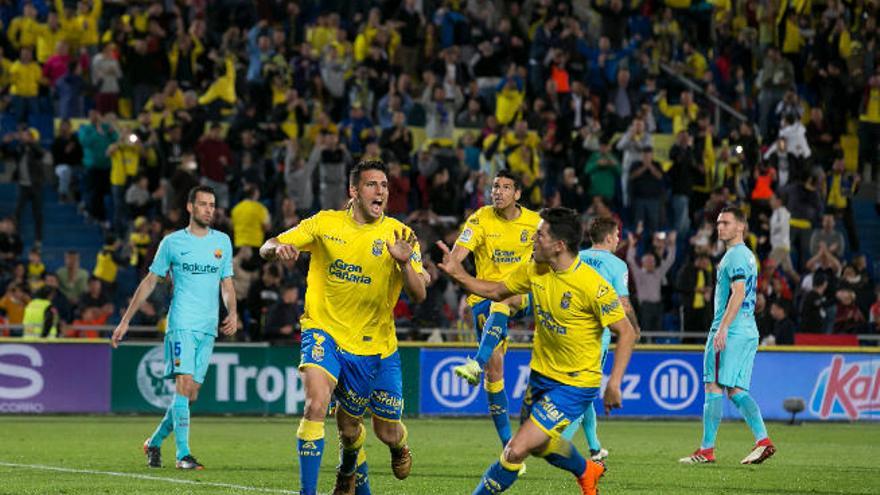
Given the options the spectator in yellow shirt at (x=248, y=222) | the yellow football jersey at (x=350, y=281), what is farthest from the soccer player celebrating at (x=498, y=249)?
the spectator in yellow shirt at (x=248, y=222)

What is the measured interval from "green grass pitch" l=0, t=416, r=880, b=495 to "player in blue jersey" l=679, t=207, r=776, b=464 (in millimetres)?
308

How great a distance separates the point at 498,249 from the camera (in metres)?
15.3

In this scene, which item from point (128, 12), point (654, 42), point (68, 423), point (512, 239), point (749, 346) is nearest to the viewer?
point (512, 239)

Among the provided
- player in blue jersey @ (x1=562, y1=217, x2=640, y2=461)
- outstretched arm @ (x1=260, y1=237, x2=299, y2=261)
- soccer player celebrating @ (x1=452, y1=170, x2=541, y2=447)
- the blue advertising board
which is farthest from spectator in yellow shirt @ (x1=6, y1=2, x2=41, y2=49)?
outstretched arm @ (x1=260, y1=237, x2=299, y2=261)

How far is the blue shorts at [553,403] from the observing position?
35.0 ft

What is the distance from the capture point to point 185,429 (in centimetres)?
1534

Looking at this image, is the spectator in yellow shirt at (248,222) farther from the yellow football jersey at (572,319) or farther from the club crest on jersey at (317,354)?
the yellow football jersey at (572,319)

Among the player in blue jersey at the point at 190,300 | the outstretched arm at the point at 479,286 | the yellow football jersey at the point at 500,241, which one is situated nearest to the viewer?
the outstretched arm at the point at 479,286

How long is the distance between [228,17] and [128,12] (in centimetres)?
217

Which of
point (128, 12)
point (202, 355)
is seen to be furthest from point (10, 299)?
point (202, 355)

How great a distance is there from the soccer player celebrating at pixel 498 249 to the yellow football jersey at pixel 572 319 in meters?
3.83

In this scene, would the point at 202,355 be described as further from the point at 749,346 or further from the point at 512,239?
the point at 749,346

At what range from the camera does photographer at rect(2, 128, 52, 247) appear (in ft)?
89.6

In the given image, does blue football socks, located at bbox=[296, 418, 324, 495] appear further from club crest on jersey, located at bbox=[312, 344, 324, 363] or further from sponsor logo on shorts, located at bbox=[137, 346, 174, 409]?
sponsor logo on shorts, located at bbox=[137, 346, 174, 409]
